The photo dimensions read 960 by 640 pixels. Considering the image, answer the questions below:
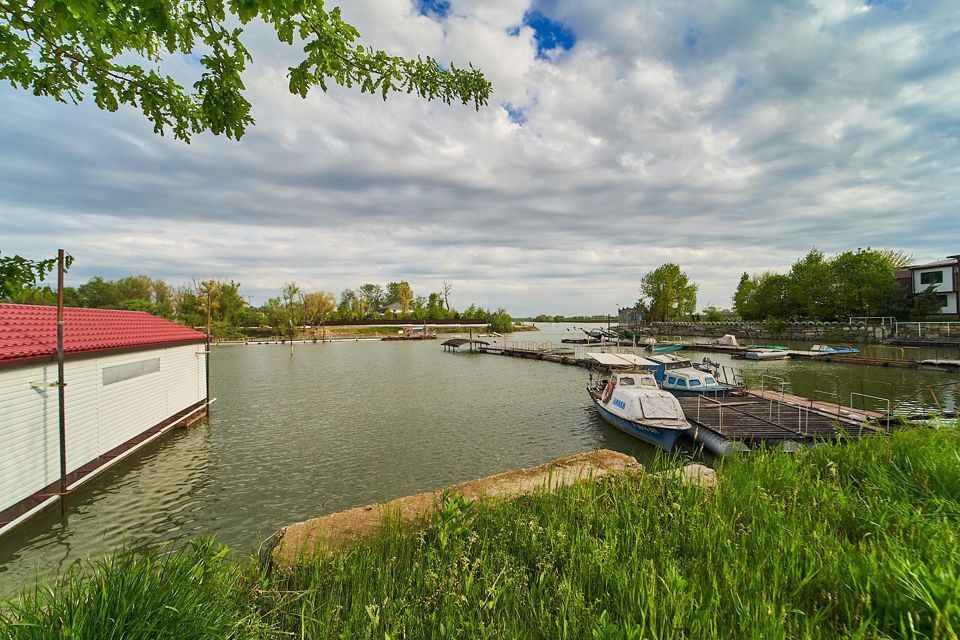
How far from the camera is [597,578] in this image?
398 centimetres

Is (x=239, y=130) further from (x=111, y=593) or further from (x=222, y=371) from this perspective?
(x=222, y=371)

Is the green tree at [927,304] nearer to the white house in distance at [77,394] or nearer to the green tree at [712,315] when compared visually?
the green tree at [712,315]

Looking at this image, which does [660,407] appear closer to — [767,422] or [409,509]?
[767,422]

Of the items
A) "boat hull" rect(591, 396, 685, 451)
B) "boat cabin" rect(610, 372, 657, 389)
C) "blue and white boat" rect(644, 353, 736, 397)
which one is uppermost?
"boat cabin" rect(610, 372, 657, 389)

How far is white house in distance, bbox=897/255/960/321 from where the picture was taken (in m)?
58.4

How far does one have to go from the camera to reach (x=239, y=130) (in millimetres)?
4668

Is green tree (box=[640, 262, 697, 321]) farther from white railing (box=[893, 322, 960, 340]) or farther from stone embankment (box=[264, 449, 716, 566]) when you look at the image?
stone embankment (box=[264, 449, 716, 566])

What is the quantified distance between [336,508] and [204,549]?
8943 millimetres

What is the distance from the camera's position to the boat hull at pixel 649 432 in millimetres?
15984

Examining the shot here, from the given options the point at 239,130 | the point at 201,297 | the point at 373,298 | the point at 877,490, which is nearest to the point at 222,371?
the point at 239,130

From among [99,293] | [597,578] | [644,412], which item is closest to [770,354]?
[644,412]

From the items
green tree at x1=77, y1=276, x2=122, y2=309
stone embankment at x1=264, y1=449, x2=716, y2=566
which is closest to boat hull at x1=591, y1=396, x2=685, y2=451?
stone embankment at x1=264, y1=449, x2=716, y2=566

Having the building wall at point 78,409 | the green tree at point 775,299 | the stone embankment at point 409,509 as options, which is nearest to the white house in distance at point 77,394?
the building wall at point 78,409

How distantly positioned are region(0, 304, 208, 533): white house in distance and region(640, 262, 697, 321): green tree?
10947cm
